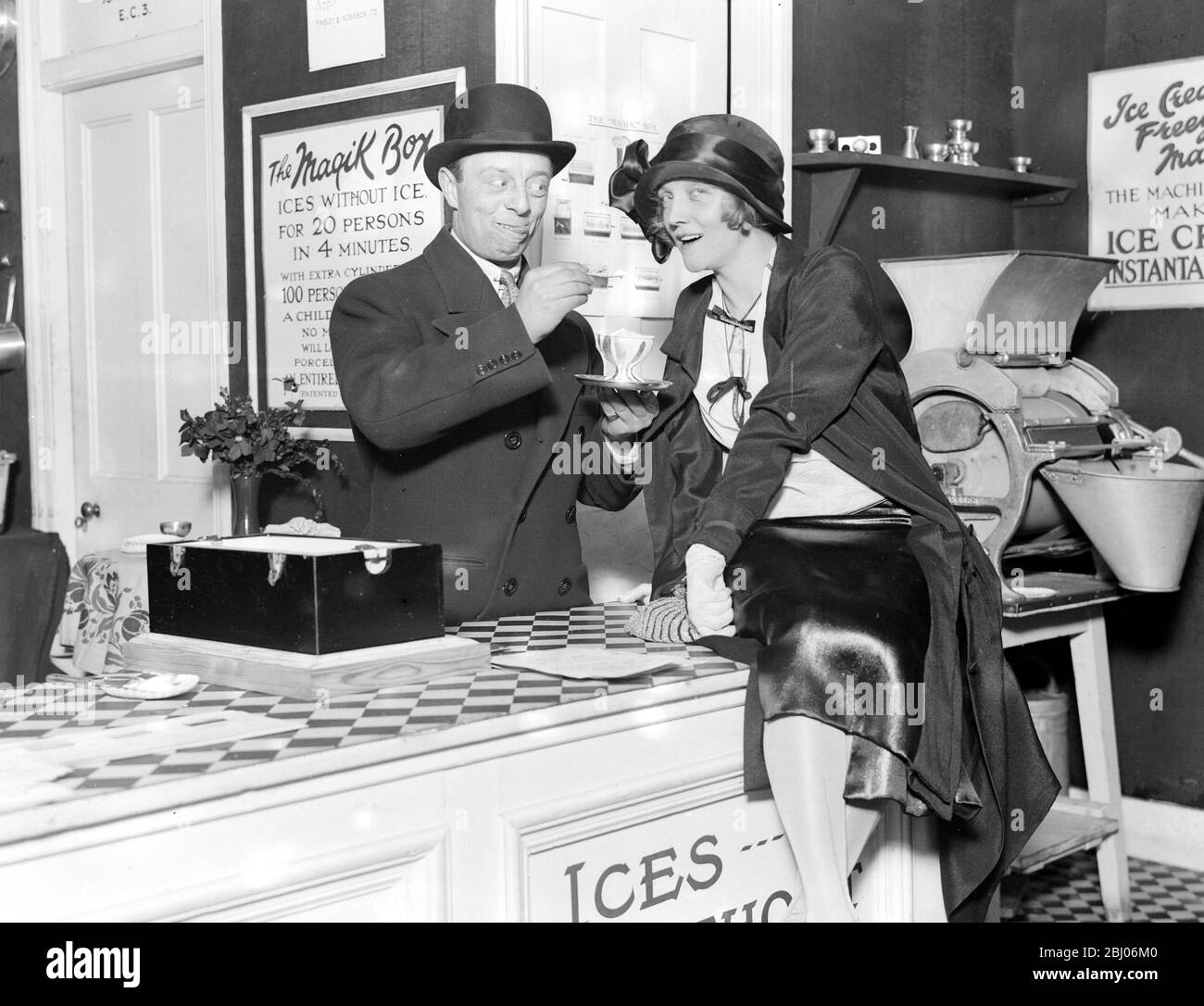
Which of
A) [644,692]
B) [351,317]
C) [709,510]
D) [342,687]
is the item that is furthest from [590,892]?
[351,317]

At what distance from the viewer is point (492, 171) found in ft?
9.00

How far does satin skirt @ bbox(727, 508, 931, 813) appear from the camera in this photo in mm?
2242

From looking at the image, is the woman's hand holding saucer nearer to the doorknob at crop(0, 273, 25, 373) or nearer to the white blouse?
the white blouse

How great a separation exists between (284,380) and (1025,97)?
2866mm

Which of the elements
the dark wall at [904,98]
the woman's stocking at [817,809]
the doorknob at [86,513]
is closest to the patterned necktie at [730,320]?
the woman's stocking at [817,809]

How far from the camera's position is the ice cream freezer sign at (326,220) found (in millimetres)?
4438

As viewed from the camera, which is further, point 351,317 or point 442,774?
point 351,317

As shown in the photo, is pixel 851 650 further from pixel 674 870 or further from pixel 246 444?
pixel 246 444

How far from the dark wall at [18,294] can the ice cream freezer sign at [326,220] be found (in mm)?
1546

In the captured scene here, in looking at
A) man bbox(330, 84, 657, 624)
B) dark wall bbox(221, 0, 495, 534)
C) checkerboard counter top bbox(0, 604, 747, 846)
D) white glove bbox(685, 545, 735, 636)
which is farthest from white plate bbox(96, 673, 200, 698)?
dark wall bbox(221, 0, 495, 534)

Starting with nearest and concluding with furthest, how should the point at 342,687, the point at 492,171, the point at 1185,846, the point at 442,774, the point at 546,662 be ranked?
1. the point at 442,774
2. the point at 342,687
3. the point at 546,662
4. the point at 492,171
5. the point at 1185,846

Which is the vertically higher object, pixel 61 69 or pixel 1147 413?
pixel 61 69

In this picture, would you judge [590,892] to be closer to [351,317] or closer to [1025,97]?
[351,317]

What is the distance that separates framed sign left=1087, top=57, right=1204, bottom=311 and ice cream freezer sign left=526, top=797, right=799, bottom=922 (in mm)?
3079
